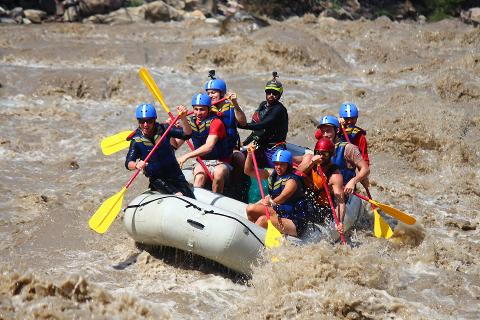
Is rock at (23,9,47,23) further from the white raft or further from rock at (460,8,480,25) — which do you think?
the white raft

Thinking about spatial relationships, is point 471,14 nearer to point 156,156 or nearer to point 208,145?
point 208,145

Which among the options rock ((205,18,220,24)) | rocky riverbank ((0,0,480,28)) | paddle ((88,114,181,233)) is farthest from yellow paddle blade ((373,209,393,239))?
rock ((205,18,220,24))

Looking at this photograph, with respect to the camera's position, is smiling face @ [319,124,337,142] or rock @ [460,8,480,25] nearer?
smiling face @ [319,124,337,142]

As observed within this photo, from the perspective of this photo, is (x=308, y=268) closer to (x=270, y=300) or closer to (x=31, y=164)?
(x=270, y=300)

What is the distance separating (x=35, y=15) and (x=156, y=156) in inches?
551

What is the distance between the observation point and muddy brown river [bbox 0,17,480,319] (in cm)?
548

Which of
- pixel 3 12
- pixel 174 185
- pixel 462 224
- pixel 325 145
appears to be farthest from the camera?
pixel 3 12

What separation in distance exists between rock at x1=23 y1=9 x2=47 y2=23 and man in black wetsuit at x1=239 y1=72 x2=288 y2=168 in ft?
44.0

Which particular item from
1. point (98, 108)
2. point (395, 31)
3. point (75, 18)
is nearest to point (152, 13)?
point (75, 18)

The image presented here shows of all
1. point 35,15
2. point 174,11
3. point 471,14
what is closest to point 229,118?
point 174,11

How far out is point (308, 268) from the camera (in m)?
5.62

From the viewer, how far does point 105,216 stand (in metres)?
6.46

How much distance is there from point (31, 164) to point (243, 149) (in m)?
3.67

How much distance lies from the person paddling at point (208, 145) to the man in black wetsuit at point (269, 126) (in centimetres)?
28
